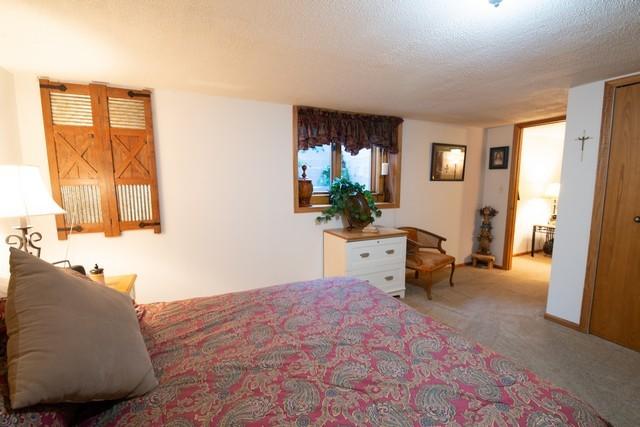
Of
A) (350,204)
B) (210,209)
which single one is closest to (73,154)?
(210,209)

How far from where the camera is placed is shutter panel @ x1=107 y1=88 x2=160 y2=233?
7.89 feet

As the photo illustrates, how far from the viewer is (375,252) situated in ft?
10.3

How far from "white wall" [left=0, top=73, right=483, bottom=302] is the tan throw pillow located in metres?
1.81

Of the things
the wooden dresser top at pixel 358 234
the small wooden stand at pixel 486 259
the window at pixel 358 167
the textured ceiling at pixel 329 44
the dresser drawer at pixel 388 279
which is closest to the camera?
the textured ceiling at pixel 329 44

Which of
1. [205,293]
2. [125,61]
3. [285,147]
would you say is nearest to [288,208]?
[285,147]

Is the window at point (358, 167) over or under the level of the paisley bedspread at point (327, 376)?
over

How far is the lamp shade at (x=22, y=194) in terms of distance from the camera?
148 cm

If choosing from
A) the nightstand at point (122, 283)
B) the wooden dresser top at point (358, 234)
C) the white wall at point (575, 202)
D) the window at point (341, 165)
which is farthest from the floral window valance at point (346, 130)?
the nightstand at point (122, 283)

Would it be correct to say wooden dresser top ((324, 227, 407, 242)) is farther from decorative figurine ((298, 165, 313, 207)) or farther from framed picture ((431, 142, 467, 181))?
framed picture ((431, 142, 467, 181))

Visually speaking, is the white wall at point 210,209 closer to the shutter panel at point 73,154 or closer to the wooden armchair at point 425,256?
the shutter panel at point 73,154

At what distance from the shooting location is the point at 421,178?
4035 mm

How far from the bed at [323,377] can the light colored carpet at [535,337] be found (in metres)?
1.31

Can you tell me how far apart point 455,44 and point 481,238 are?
359cm

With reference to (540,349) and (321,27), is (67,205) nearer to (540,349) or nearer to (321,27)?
(321,27)
